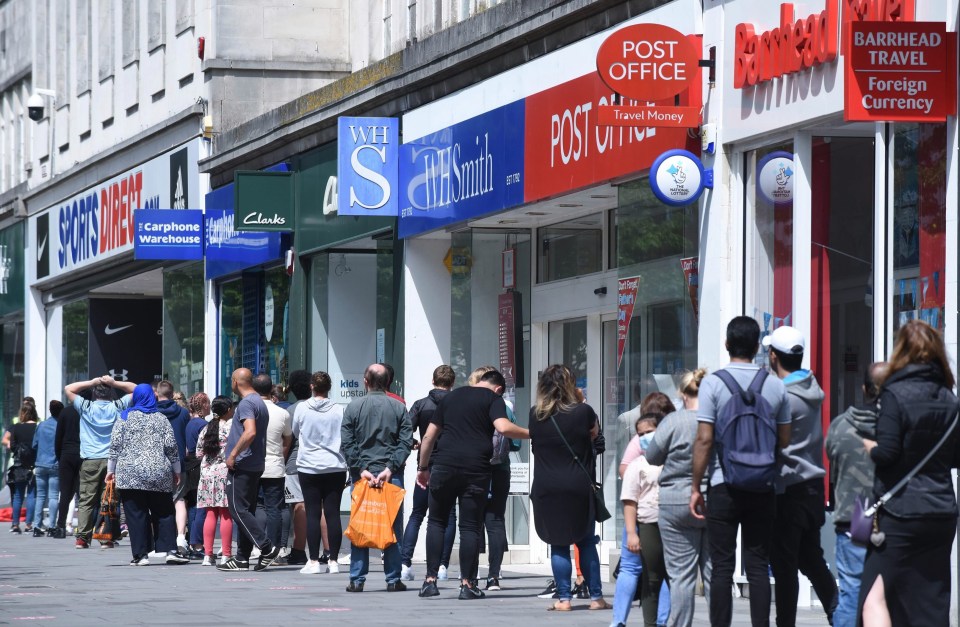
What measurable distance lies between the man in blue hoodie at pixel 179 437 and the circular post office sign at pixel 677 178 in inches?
268

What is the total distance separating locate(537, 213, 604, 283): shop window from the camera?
17047mm

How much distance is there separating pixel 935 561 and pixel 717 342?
548 cm

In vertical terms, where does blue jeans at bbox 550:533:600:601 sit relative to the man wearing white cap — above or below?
below

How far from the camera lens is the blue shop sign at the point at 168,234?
2438 cm

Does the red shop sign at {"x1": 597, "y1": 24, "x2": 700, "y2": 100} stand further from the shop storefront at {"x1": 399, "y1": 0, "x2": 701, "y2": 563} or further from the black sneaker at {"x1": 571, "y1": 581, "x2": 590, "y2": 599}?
the black sneaker at {"x1": 571, "y1": 581, "x2": 590, "y2": 599}

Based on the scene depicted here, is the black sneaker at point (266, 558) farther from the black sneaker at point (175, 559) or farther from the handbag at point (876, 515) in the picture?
the handbag at point (876, 515)

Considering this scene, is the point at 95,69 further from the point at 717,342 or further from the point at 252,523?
the point at 717,342

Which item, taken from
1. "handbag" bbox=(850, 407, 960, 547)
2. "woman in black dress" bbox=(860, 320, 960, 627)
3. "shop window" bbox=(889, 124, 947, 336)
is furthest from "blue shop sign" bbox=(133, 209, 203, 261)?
"woman in black dress" bbox=(860, 320, 960, 627)

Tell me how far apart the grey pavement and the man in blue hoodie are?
2.91ft

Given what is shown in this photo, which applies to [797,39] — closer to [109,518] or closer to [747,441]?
[747,441]

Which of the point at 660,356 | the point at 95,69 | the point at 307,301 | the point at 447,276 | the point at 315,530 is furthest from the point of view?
the point at 95,69

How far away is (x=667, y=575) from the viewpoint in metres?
10.5

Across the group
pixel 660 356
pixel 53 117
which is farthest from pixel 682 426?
pixel 53 117

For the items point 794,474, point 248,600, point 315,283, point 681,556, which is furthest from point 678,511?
point 315,283
